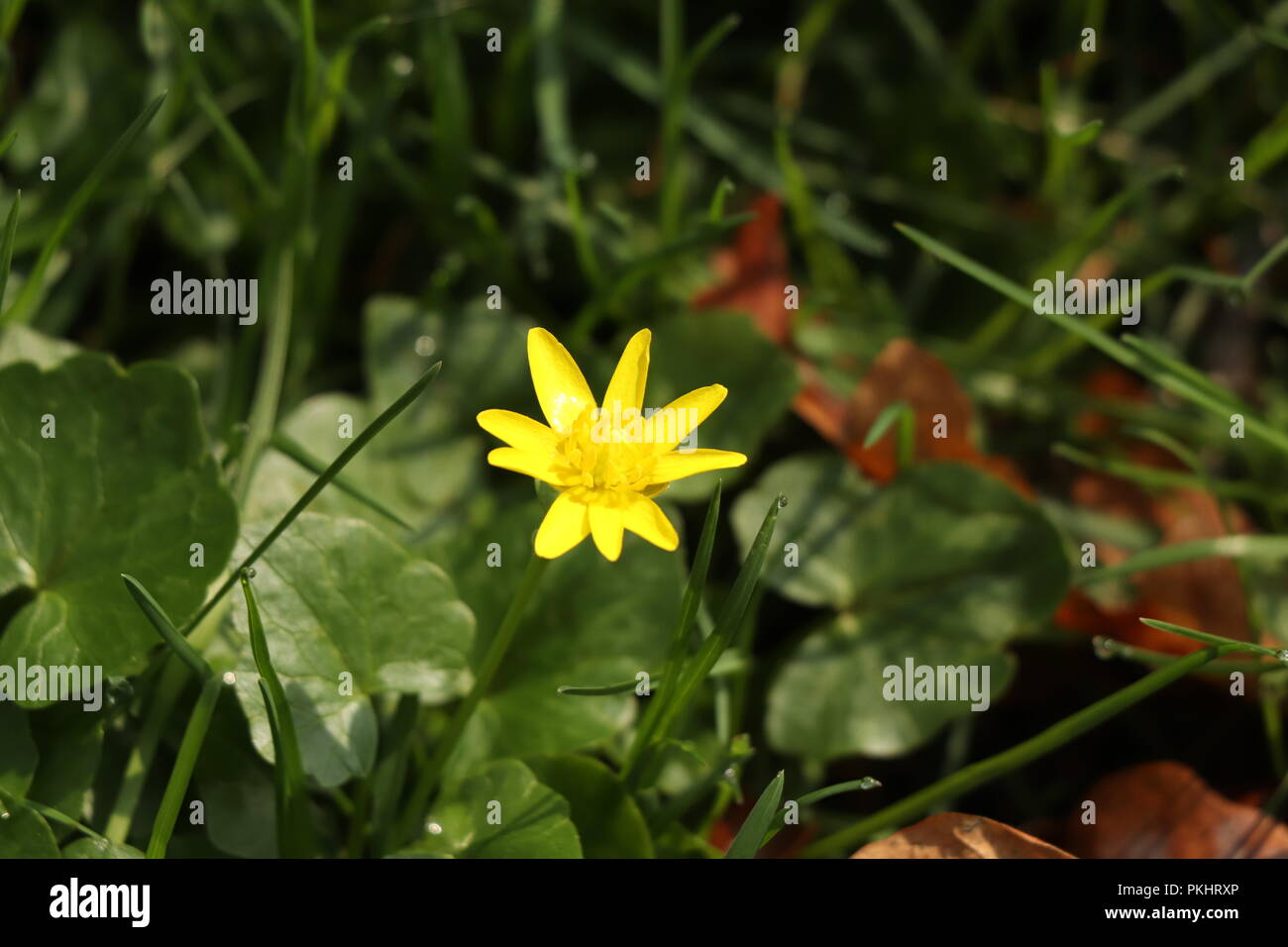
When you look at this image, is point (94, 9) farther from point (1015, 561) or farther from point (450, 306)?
point (1015, 561)

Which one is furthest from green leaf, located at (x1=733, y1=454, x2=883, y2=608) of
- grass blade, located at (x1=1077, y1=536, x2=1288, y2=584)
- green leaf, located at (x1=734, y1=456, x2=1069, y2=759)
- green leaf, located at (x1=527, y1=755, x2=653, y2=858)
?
green leaf, located at (x1=527, y1=755, x2=653, y2=858)

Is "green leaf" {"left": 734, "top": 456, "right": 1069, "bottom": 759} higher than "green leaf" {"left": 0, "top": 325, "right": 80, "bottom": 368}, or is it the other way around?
"green leaf" {"left": 0, "top": 325, "right": 80, "bottom": 368}

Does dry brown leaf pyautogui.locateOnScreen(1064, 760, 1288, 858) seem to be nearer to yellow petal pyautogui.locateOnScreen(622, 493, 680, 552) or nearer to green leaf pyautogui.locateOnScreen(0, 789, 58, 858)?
yellow petal pyautogui.locateOnScreen(622, 493, 680, 552)

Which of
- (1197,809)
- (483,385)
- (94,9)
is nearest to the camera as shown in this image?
(1197,809)

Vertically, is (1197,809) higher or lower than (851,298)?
lower
